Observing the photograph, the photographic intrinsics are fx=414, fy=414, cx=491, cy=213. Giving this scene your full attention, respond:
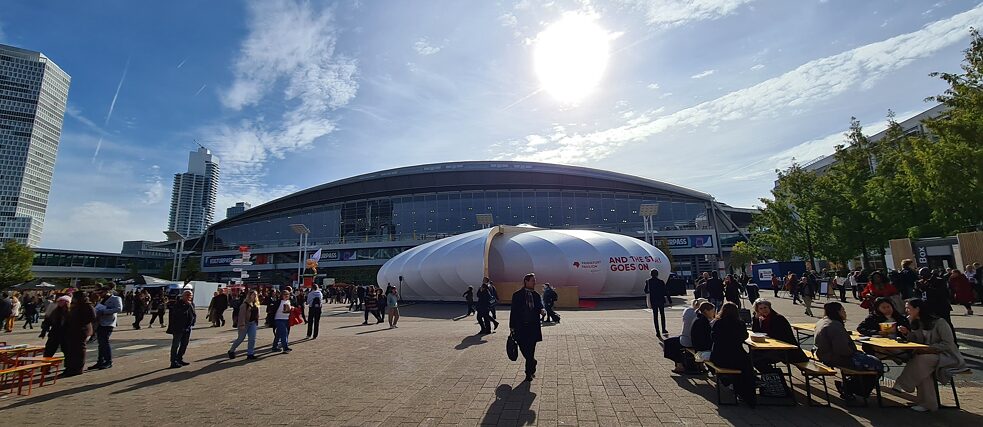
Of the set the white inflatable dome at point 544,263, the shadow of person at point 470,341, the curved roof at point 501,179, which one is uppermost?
the curved roof at point 501,179

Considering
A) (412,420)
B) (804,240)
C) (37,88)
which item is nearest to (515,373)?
(412,420)

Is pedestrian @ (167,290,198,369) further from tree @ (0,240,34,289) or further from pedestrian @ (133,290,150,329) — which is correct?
tree @ (0,240,34,289)

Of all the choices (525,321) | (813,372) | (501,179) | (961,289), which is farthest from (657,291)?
(501,179)

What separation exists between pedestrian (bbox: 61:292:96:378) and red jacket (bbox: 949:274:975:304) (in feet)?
70.8

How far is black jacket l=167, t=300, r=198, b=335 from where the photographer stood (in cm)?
839

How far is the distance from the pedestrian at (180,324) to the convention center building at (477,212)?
55.2 metres

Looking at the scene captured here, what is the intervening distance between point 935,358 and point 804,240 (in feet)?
115

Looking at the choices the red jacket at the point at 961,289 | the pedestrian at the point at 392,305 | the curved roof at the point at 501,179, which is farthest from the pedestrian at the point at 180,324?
the curved roof at the point at 501,179

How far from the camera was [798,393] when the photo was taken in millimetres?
5406

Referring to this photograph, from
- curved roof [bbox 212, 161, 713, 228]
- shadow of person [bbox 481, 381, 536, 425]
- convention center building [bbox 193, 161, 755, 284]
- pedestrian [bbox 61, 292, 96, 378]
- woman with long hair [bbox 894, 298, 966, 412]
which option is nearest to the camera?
shadow of person [bbox 481, 381, 536, 425]

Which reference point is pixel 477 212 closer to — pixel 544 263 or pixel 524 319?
pixel 544 263

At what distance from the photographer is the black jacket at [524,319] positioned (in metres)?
6.46

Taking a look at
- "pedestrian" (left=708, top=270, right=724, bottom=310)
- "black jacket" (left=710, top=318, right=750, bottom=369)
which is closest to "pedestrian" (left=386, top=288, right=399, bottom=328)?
"pedestrian" (left=708, top=270, right=724, bottom=310)

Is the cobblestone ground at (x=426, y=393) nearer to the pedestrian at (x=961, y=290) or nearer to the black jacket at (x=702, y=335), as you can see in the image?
the black jacket at (x=702, y=335)
